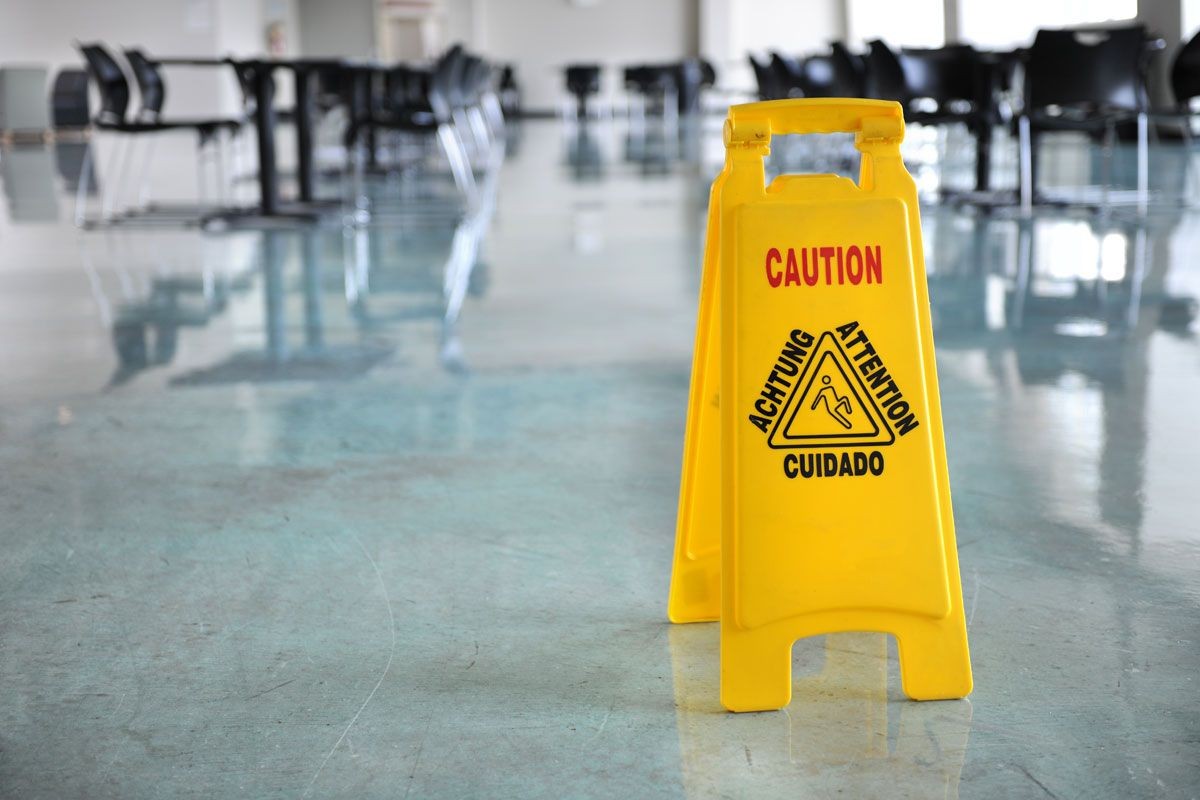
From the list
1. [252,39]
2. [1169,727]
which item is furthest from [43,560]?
[252,39]

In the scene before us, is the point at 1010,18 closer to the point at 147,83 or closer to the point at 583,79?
the point at 583,79

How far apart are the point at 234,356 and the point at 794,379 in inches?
80.6

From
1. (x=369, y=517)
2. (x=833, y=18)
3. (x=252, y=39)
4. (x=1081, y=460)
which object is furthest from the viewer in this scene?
(x=833, y=18)

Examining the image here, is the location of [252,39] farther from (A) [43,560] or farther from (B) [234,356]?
(A) [43,560]

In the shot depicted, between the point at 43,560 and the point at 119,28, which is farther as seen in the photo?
the point at 119,28

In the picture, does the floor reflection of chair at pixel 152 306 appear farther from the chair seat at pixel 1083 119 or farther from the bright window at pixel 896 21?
the bright window at pixel 896 21

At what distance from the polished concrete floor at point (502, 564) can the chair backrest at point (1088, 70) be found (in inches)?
→ 73.5

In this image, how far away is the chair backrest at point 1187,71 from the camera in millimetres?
5875

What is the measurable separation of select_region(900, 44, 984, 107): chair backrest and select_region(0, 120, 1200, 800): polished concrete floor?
2614mm

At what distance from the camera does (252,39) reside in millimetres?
16875

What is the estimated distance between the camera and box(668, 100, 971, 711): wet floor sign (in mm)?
1231

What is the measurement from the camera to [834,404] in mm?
1240

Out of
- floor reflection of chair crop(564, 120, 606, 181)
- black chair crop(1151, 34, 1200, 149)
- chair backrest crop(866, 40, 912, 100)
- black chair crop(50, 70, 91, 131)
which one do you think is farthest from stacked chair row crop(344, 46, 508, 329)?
black chair crop(50, 70, 91, 131)

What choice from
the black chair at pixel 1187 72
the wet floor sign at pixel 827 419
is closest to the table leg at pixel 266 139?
the black chair at pixel 1187 72
